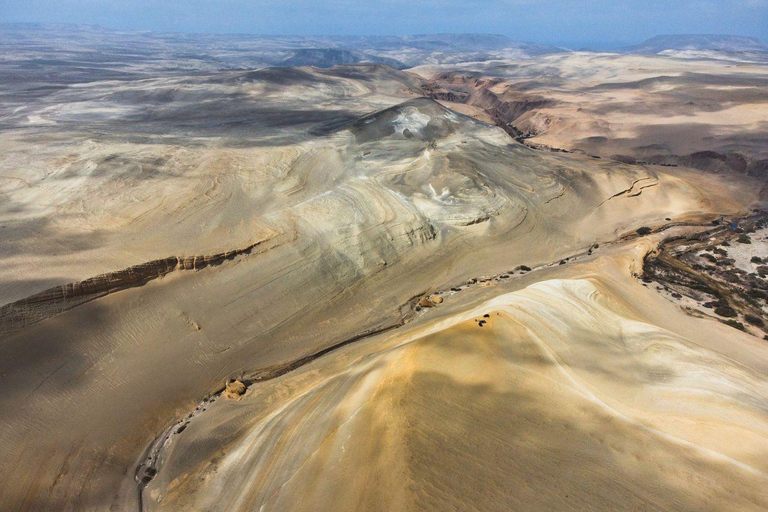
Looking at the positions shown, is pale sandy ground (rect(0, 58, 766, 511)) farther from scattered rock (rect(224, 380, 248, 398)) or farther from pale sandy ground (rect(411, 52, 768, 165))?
pale sandy ground (rect(411, 52, 768, 165))

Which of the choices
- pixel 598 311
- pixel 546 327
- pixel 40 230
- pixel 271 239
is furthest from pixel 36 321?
pixel 598 311

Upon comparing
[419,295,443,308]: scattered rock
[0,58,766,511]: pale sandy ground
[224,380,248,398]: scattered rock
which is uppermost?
[0,58,766,511]: pale sandy ground

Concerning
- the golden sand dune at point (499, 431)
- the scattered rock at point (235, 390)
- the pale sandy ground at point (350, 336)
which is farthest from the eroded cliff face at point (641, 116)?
the scattered rock at point (235, 390)

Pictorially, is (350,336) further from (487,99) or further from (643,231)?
(487,99)

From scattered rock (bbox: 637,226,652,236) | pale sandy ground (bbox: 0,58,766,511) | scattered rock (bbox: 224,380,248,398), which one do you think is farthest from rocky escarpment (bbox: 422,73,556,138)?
scattered rock (bbox: 224,380,248,398)

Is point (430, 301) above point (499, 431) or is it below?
below

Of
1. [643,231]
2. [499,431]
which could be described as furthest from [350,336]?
[643,231]

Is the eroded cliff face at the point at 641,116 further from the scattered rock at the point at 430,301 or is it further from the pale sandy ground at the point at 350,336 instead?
the scattered rock at the point at 430,301
